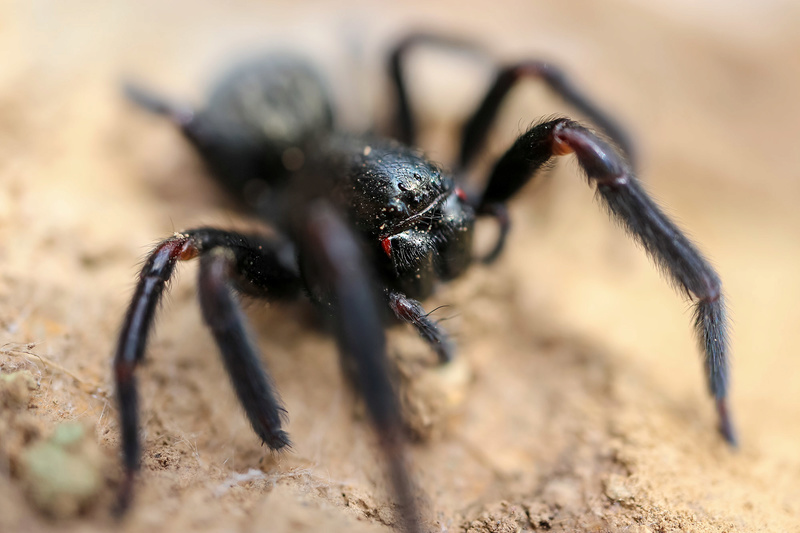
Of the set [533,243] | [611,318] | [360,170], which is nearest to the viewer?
[360,170]

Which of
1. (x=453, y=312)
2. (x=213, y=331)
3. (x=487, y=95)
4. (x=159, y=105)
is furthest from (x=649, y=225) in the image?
(x=159, y=105)

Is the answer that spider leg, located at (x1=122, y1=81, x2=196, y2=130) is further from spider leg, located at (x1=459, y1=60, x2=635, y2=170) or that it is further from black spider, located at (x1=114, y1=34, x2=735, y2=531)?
spider leg, located at (x1=459, y1=60, x2=635, y2=170)

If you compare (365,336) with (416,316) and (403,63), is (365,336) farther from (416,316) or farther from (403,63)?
(403,63)

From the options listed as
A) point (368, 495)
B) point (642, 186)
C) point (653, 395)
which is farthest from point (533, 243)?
point (368, 495)

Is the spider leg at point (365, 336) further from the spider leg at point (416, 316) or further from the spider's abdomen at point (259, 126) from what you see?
the spider's abdomen at point (259, 126)

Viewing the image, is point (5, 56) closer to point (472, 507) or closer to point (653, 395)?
point (472, 507)
